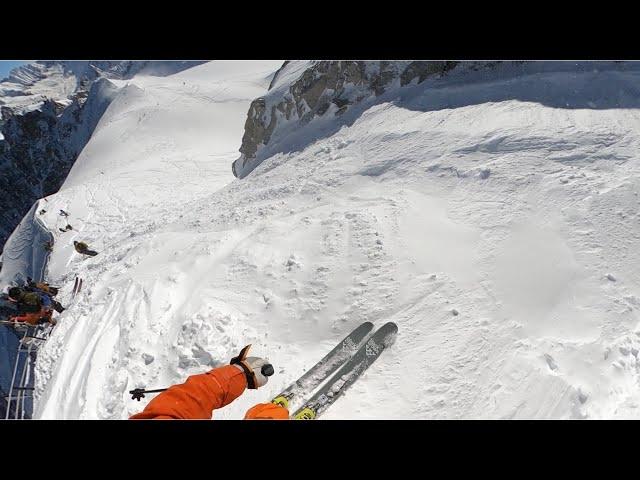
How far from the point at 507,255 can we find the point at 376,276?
6.18 feet

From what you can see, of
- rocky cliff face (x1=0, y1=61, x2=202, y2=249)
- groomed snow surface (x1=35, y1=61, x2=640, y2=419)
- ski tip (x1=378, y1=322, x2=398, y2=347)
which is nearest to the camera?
groomed snow surface (x1=35, y1=61, x2=640, y2=419)

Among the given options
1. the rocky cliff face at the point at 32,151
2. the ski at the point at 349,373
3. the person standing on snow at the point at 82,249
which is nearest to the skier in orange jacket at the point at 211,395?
the ski at the point at 349,373

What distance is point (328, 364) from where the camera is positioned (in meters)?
4.97

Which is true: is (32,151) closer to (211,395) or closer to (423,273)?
(423,273)

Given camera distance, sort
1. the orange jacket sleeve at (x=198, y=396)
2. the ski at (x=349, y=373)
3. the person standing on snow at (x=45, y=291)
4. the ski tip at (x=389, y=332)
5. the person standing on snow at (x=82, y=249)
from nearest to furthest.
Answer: the orange jacket sleeve at (x=198, y=396) < the ski at (x=349, y=373) < the ski tip at (x=389, y=332) < the person standing on snow at (x=45, y=291) < the person standing on snow at (x=82, y=249)

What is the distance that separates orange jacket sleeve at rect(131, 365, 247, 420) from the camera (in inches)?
111

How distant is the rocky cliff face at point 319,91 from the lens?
33.2 feet

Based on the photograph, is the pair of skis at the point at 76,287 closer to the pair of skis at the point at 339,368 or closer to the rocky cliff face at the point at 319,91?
the rocky cliff face at the point at 319,91

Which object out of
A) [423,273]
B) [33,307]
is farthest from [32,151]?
[423,273]

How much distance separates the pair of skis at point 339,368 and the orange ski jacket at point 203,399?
777 mm

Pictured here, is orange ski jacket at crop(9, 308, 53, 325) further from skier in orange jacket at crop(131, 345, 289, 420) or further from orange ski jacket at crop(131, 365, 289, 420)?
orange ski jacket at crop(131, 365, 289, 420)

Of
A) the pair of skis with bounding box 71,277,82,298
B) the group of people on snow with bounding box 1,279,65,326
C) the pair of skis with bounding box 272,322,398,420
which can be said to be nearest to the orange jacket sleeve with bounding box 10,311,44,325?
the group of people on snow with bounding box 1,279,65,326

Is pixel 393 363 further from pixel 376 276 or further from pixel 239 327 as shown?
pixel 239 327

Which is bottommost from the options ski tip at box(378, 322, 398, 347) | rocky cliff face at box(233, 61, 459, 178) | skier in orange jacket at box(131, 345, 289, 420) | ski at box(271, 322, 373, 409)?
ski at box(271, 322, 373, 409)
